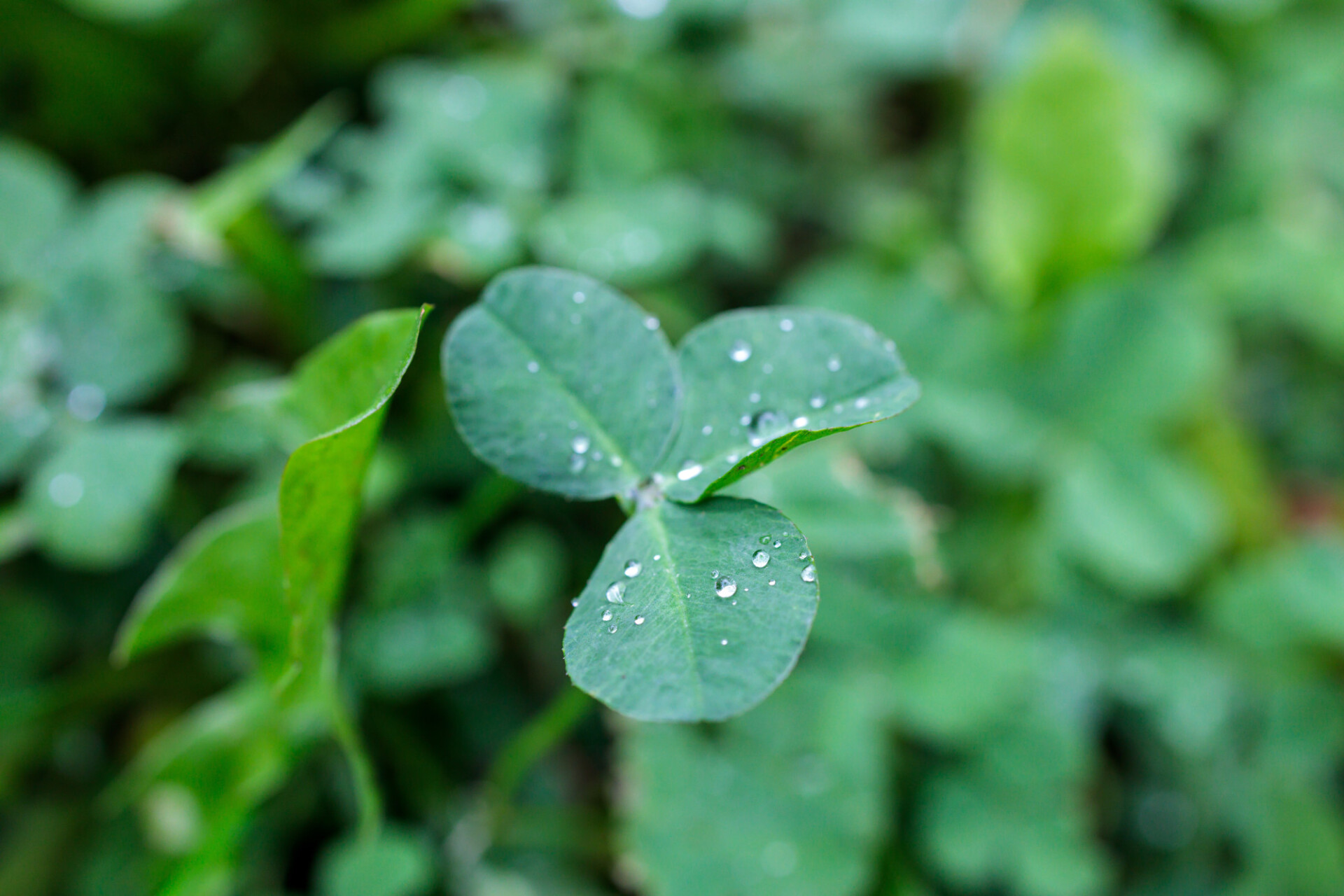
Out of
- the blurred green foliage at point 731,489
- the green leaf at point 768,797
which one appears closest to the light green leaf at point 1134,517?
the blurred green foliage at point 731,489

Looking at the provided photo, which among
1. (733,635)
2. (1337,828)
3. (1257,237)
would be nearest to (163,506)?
(733,635)

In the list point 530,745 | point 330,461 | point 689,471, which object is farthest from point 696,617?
point 530,745

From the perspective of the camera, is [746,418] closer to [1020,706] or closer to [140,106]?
[1020,706]

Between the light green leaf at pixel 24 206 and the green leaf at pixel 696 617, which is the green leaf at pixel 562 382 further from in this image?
the light green leaf at pixel 24 206

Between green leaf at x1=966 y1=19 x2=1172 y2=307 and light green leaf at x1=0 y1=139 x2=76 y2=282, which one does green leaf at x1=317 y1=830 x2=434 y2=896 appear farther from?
green leaf at x1=966 y1=19 x2=1172 y2=307

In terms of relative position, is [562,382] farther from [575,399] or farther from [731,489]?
[731,489]

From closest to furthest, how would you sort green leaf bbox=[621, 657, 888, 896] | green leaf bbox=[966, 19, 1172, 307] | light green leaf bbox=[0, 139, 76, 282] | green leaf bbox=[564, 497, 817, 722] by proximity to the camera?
green leaf bbox=[564, 497, 817, 722], green leaf bbox=[621, 657, 888, 896], light green leaf bbox=[0, 139, 76, 282], green leaf bbox=[966, 19, 1172, 307]

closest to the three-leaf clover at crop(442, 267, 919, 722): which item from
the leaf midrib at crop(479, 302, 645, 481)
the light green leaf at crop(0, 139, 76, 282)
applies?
the leaf midrib at crop(479, 302, 645, 481)
